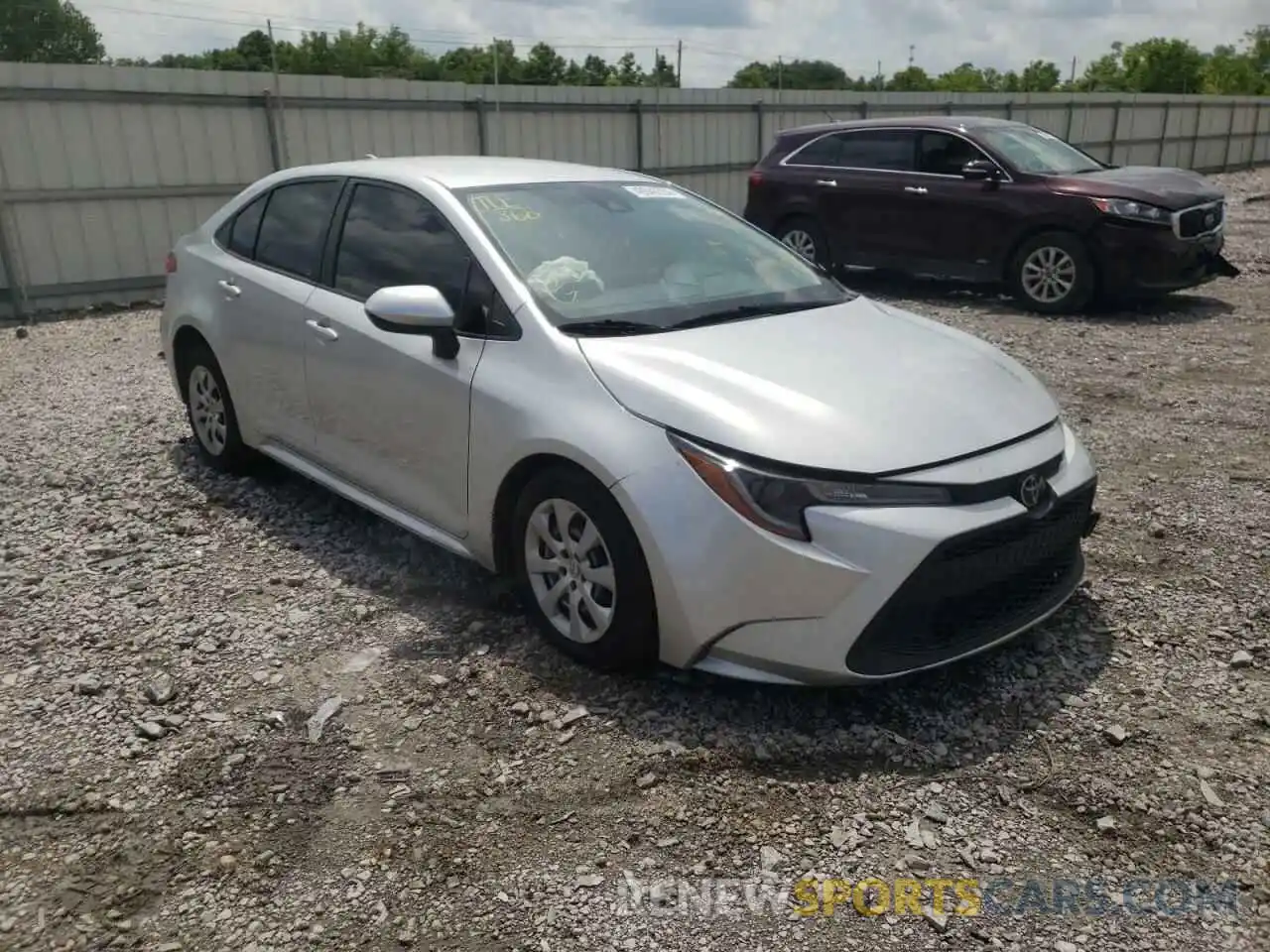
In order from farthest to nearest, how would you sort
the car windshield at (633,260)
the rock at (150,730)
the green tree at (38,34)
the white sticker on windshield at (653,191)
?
the green tree at (38,34) → the white sticker on windshield at (653,191) → the car windshield at (633,260) → the rock at (150,730)

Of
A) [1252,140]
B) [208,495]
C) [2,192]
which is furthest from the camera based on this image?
[1252,140]

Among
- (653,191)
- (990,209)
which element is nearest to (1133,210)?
(990,209)

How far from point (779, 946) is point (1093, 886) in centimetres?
81

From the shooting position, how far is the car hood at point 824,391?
3154 millimetres

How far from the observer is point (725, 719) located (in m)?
3.38

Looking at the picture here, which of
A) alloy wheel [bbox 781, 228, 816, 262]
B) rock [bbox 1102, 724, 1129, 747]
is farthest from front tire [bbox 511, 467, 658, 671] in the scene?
alloy wheel [bbox 781, 228, 816, 262]

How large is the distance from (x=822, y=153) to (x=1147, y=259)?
3.66 m

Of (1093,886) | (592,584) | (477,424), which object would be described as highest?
(477,424)

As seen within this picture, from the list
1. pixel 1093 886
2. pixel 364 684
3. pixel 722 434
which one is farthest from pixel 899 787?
pixel 364 684

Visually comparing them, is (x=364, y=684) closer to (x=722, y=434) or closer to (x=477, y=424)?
(x=477, y=424)

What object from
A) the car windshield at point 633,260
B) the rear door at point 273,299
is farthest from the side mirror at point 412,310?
the rear door at point 273,299

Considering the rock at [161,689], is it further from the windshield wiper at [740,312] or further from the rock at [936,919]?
the rock at [936,919]

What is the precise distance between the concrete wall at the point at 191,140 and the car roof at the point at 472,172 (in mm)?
7054

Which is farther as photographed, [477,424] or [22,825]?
[477,424]
